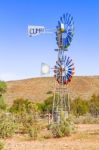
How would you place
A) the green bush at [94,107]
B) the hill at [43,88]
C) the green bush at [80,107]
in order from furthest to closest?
the hill at [43,88]
the green bush at [80,107]
the green bush at [94,107]

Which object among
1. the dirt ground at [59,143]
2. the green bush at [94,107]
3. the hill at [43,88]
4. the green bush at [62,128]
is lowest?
the dirt ground at [59,143]

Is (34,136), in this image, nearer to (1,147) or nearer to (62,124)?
(62,124)

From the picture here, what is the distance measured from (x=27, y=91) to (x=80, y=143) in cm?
9320

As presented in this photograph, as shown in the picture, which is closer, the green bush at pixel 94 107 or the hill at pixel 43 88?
the green bush at pixel 94 107

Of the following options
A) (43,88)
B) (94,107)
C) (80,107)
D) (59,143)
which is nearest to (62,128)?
(59,143)

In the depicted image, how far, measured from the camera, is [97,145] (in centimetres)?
2180

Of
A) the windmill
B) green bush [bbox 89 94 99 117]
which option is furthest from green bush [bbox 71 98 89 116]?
the windmill

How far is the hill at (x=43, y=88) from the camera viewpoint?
108688 mm

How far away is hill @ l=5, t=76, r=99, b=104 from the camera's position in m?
109

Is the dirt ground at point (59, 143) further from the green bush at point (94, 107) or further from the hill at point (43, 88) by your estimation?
the hill at point (43, 88)

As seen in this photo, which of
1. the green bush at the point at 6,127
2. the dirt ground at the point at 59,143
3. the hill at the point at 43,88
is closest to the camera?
the dirt ground at the point at 59,143

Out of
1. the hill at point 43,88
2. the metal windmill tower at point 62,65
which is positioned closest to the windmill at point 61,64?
the metal windmill tower at point 62,65

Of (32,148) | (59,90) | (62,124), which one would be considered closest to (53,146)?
(32,148)

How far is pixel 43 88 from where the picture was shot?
11800cm
